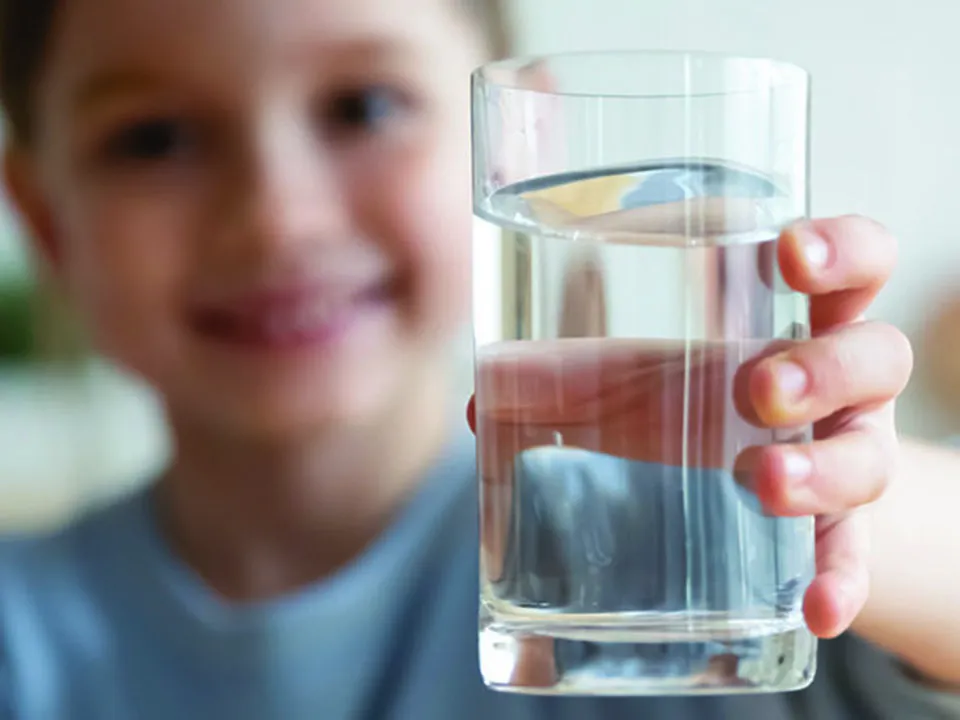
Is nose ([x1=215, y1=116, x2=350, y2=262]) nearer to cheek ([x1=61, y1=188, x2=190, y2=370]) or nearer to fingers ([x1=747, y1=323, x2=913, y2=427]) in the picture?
cheek ([x1=61, y1=188, x2=190, y2=370])

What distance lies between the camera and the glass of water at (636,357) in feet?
1.05

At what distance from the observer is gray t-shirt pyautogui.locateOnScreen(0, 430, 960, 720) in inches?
28.2

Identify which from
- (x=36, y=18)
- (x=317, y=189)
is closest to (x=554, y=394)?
(x=317, y=189)

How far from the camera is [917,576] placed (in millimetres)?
505

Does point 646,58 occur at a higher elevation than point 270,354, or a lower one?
higher

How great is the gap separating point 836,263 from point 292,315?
1.33ft

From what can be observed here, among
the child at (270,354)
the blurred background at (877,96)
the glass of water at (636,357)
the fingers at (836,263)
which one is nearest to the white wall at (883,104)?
the blurred background at (877,96)

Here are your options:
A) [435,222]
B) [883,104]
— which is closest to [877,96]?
[883,104]

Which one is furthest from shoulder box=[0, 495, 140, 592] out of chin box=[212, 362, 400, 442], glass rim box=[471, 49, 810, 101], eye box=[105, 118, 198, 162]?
glass rim box=[471, 49, 810, 101]

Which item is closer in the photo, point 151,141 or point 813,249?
point 813,249

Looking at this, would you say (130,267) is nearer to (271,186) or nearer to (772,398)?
(271,186)

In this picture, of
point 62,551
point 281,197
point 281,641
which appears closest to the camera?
point 281,197

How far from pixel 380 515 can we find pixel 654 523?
0.50m

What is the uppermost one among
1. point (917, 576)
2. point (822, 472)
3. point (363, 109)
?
point (363, 109)
